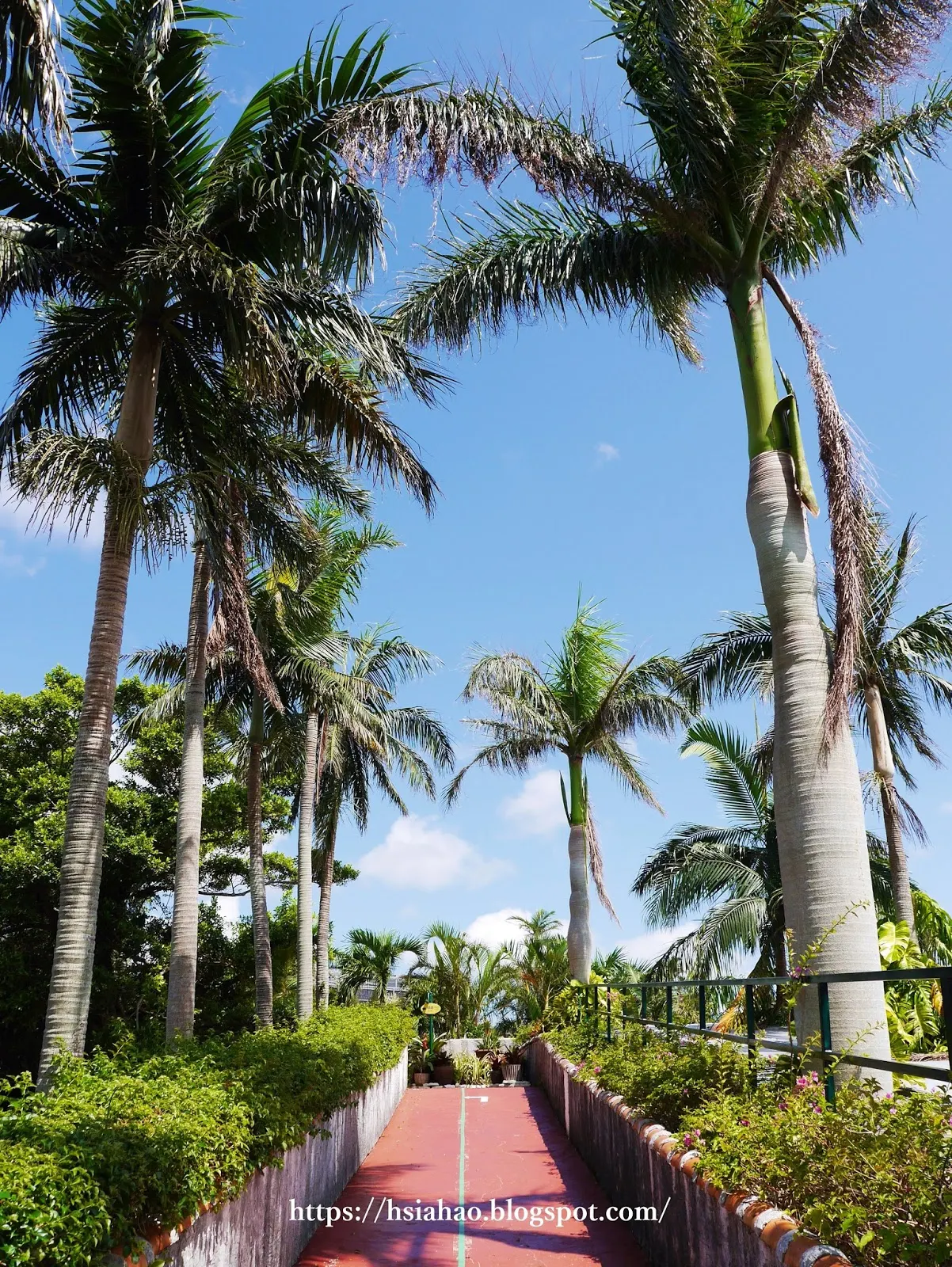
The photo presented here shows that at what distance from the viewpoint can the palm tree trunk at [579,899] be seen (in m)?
19.9

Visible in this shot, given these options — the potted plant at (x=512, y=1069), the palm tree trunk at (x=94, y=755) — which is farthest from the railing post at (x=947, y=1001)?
the potted plant at (x=512, y=1069)

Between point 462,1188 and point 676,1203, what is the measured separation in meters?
3.85

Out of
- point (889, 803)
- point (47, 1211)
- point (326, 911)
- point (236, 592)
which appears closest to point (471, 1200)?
point (47, 1211)

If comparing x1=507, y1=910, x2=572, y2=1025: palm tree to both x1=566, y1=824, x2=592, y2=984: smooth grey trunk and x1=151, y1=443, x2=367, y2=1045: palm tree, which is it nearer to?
x1=566, y1=824, x2=592, y2=984: smooth grey trunk

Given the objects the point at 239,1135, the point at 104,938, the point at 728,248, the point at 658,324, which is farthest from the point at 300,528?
the point at 104,938

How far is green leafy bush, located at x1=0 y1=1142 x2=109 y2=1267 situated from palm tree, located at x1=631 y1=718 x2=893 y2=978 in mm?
18308

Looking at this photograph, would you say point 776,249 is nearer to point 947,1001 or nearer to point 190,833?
point 947,1001

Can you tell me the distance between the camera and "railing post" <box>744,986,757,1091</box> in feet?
18.1

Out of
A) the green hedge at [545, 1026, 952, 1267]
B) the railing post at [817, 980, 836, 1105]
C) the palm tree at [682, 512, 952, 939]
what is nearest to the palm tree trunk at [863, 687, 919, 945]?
the palm tree at [682, 512, 952, 939]

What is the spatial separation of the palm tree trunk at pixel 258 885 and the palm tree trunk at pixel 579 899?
5.90 meters

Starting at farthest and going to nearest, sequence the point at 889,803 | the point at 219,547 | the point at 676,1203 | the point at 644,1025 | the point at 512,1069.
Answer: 1. the point at 512,1069
2. the point at 889,803
3. the point at 219,547
4. the point at 644,1025
5. the point at 676,1203

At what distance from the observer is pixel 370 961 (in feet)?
97.1

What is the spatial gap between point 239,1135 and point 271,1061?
2279 mm

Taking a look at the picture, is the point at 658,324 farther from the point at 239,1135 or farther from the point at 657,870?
the point at 657,870
